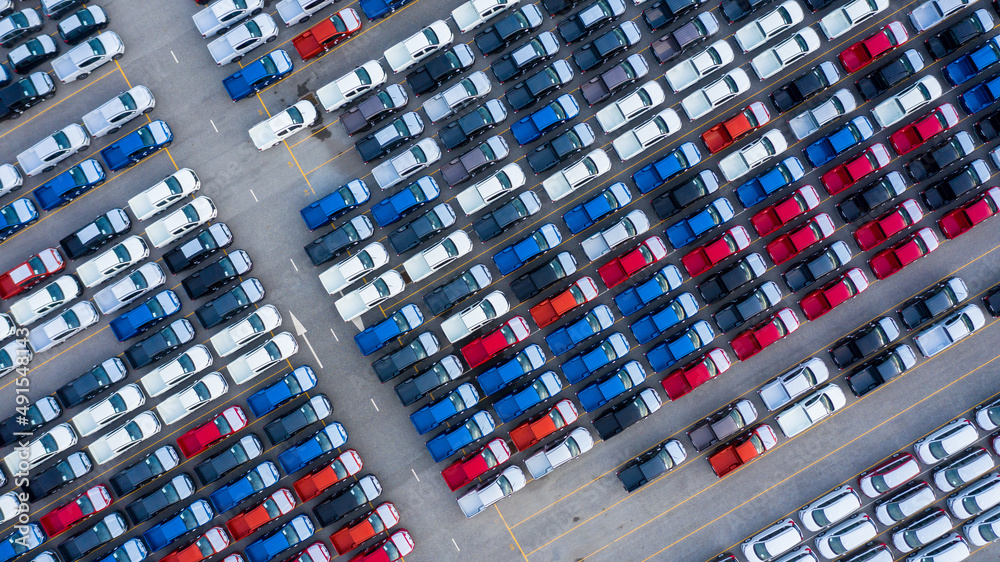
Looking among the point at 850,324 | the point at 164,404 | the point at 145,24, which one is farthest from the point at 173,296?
the point at 850,324

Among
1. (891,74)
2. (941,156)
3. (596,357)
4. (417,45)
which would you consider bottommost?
(596,357)

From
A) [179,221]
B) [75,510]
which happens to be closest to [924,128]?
[179,221]

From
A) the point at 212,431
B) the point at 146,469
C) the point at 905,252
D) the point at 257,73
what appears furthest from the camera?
the point at 146,469

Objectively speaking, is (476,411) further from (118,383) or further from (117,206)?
(117,206)

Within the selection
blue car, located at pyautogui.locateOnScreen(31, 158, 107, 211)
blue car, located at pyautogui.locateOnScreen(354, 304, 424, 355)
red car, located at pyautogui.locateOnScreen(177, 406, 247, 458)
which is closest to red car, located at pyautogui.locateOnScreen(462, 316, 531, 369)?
blue car, located at pyautogui.locateOnScreen(354, 304, 424, 355)

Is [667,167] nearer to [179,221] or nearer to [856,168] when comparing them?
[856,168]

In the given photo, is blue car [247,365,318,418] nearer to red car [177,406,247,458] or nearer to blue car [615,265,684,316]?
red car [177,406,247,458]
